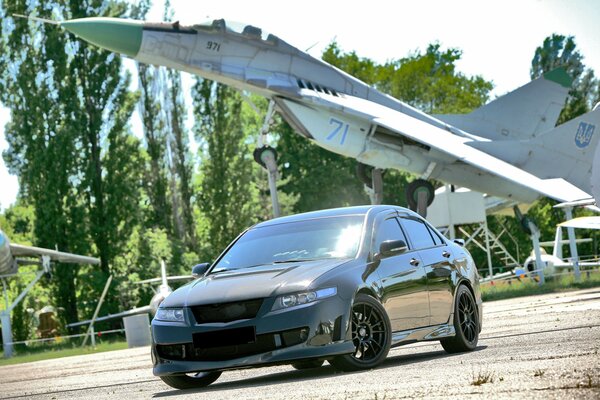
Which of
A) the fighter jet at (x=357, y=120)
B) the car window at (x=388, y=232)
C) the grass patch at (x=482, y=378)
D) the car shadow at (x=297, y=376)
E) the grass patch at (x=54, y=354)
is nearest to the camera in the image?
the grass patch at (x=482, y=378)

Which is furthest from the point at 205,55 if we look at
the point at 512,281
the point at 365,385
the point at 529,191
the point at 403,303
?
the point at 365,385

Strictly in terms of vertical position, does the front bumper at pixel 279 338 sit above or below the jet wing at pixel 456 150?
below

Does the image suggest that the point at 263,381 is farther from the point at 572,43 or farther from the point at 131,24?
the point at 572,43

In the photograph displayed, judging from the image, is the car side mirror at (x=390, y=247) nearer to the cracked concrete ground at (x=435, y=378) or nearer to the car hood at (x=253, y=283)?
the car hood at (x=253, y=283)

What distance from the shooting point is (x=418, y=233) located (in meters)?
11.7

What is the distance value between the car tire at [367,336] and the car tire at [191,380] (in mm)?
1209

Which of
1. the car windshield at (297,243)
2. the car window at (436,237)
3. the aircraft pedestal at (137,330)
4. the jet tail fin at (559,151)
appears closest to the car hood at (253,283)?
the car windshield at (297,243)

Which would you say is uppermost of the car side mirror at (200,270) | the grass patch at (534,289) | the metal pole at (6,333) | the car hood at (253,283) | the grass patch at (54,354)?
the car side mirror at (200,270)

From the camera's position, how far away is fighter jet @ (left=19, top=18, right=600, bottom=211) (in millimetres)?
32531

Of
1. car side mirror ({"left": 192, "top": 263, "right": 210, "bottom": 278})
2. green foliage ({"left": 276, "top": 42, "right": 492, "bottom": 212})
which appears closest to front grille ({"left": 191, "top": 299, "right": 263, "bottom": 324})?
car side mirror ({"left": 192, "top": 263, "right": 210, "bottom": 278})

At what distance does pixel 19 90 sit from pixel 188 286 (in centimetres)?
4023

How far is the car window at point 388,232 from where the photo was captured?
10.8 meters

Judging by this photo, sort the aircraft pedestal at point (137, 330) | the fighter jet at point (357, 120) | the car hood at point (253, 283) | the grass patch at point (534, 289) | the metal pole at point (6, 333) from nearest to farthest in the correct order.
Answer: the car hood at point (253, 283) < the aircraft pedestal at point (137, 330) < the grass patch at point (534, 289) < the fighter jet at point (357, 120) < the metal pole at point (6, 333)

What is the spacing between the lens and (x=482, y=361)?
983cm
